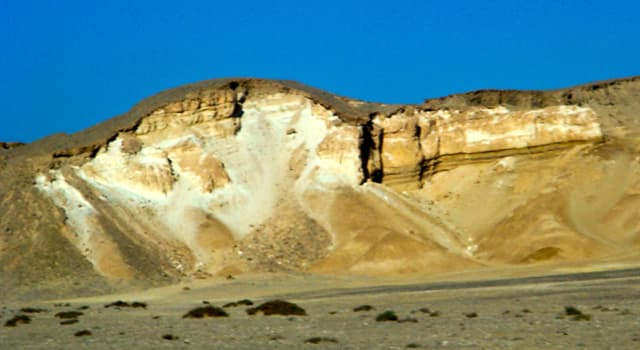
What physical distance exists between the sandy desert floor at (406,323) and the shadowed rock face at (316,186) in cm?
2020

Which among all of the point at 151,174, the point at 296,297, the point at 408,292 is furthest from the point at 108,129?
the point at 408,292

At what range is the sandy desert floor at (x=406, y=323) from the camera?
21719mm

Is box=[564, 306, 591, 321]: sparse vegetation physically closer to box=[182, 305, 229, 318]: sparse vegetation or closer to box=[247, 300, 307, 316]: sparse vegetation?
box=[247, 300, 307, 316]: sparse vegetation

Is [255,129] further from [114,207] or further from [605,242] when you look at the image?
[605,242]

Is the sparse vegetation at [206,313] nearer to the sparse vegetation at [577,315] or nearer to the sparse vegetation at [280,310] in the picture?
the sparse vegetation at [280,310]

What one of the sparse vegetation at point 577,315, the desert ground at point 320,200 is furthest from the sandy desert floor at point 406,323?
the desert ground at point 320,200

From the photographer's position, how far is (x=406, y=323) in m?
27.1

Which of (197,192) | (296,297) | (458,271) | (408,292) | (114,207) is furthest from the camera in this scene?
(197,192)

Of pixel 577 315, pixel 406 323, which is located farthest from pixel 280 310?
pixel 577 315

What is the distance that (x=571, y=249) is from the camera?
6762 centimetres

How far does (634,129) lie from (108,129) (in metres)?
45.9

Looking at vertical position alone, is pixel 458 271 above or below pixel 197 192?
below

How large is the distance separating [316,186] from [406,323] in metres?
53.7

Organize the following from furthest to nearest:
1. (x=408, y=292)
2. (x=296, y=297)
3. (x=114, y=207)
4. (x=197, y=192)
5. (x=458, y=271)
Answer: (x=197, y=192) < (x=114, y=207) < (x=458, y=271) < (x=296, y=297) < (x=408, y=292)
